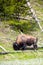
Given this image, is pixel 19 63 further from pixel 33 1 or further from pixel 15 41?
pixel 33 1

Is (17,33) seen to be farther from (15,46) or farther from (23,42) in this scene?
(15,46)

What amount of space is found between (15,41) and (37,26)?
3308 mm

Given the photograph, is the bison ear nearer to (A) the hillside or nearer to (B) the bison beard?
(B) the bison beard

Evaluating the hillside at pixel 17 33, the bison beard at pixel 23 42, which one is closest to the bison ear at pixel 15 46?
the bison beard at pixel 23 42

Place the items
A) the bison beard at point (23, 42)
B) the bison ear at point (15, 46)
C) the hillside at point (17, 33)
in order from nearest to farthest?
the hillside at point (17, 33), the bison ear at point (15, 46), the bison beard at point (23, 42)

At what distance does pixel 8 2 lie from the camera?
21.3 m

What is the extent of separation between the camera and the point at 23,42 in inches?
725

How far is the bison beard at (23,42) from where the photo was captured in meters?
18.1

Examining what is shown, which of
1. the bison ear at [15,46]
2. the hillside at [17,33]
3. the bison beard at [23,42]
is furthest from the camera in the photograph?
the bison beard at [23,42]

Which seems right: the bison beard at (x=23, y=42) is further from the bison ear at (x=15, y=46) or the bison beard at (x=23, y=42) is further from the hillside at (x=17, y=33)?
the hillside at (x=17, y=33)

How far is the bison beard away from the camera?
59.4 feet

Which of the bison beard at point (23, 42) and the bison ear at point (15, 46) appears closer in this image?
the bison ear at point (15, 46)

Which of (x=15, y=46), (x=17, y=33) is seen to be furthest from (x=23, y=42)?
(x=17, y=33)

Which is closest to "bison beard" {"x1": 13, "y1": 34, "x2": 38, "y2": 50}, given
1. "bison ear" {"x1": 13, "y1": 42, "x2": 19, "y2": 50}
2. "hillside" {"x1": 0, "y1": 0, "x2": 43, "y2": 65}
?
"bison ear" {"x1": 13, "y1": 42, "x2": 19, "y2": 50}
